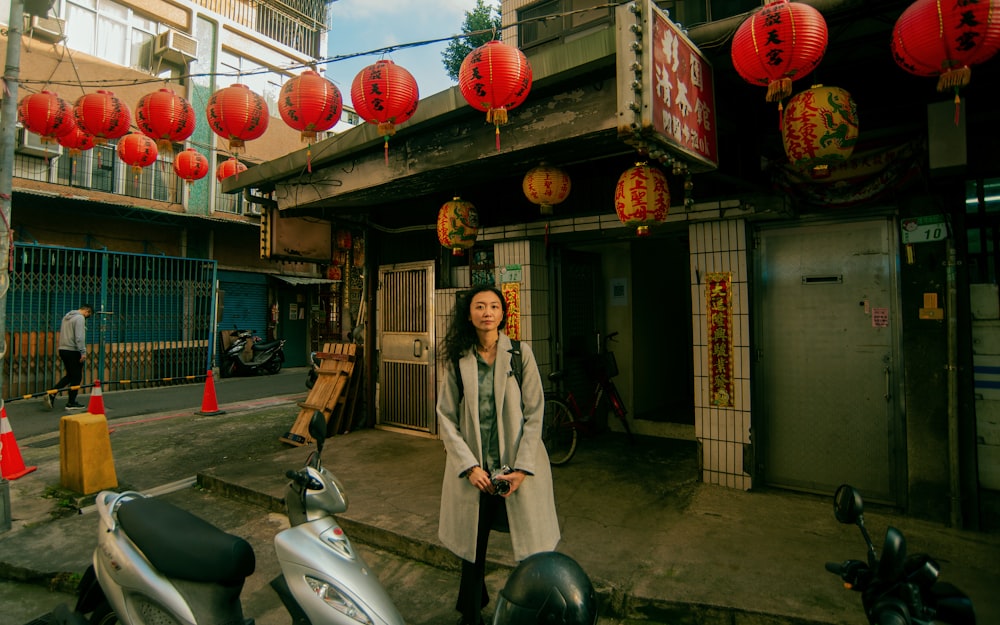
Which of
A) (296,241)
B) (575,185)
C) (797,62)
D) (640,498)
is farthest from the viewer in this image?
(296,241)

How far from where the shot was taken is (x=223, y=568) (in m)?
2.26

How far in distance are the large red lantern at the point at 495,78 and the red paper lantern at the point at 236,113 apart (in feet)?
9.33

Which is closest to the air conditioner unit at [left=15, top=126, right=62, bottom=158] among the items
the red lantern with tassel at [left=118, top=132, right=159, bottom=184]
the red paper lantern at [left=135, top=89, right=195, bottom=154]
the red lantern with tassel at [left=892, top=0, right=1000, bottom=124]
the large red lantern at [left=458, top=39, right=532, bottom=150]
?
the red lantern with tassel at [left=118, top=132, right=159, bottom=184]

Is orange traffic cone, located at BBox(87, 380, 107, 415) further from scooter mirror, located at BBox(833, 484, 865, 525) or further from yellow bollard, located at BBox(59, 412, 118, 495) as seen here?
scooter mirror, located at BBox(833, 484, 865, 525)

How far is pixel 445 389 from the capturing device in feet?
9.30

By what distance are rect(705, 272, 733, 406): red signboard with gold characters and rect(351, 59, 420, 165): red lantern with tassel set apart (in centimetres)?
336

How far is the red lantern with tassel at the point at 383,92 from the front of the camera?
439cm

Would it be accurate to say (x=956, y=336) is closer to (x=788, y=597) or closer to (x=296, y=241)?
(x=788, y=597)

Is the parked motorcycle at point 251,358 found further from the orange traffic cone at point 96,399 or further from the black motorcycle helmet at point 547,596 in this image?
the black motorcycle helmet at point 547,596

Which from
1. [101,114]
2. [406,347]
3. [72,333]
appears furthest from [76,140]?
[406,347]

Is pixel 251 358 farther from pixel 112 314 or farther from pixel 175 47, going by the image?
pixel 175 47

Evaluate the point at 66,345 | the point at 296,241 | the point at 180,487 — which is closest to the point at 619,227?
the point at 296,241

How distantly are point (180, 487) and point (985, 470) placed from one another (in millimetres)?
7561

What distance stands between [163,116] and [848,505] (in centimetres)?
763
